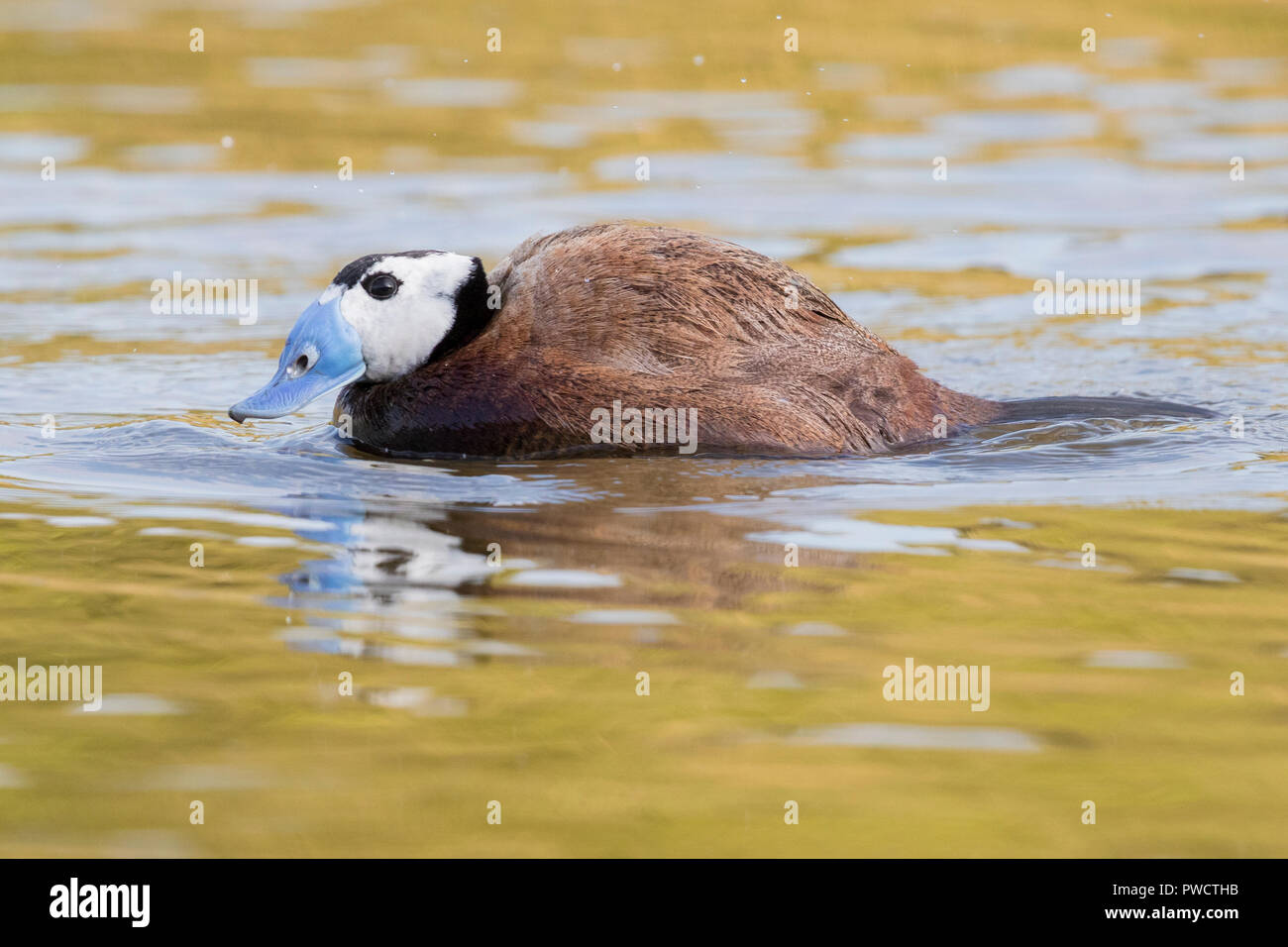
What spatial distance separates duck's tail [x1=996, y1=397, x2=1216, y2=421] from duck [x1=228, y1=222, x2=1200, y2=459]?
1.11m

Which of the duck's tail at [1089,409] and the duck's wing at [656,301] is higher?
the duck's wing at [656,301]

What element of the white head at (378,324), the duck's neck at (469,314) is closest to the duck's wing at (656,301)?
the duck's neck at (469,314)

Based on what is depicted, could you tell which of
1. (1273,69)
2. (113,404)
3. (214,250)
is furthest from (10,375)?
(1273,69)

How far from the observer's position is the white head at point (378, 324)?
8234 millimetres

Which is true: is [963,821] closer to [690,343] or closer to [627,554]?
[627,554]

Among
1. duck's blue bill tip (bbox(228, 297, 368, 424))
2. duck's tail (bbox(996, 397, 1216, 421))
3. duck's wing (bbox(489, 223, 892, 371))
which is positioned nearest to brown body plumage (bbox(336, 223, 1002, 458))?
duck's wing (bbox(489, 223, 892, 371))

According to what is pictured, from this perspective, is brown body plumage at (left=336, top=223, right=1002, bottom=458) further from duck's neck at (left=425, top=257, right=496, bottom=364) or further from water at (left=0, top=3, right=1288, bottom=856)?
water at (left=0, top=3, right=1288, bottom=856)

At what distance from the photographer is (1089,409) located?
30.9 feet

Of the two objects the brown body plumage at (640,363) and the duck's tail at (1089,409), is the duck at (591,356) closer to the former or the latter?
the brown body plumage at (640,363)

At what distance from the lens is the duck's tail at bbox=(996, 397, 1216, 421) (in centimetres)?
934

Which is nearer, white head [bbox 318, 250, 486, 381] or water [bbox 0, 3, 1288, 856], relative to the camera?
water [bbox 0, 3, 1288, 856]

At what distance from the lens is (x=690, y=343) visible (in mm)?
8133

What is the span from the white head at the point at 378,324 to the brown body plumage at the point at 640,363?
0.09m

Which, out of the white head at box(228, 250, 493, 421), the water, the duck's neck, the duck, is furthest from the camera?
the duck's neck
